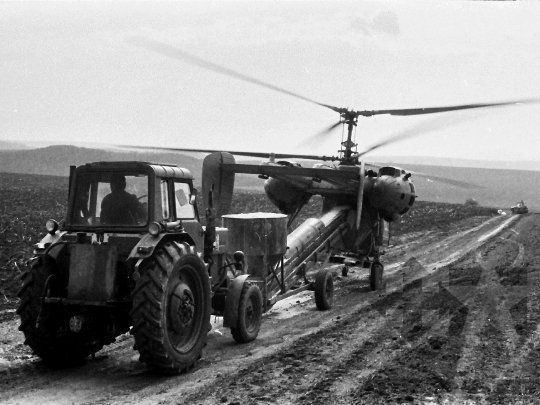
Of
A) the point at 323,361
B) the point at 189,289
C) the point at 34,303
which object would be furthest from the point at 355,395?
the point at 34,303

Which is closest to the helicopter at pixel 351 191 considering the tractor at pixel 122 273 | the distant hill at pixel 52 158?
the tractor at pixel 122 273

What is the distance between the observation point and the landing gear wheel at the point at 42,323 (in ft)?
27.2

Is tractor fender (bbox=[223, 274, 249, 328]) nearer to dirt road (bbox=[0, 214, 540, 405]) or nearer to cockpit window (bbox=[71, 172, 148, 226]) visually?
dirt road (bbox=[0, 214, 540, 405])

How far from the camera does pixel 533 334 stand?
1065 cm

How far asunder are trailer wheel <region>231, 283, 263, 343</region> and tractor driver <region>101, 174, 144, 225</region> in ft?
7.60

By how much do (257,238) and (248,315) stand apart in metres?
1.42

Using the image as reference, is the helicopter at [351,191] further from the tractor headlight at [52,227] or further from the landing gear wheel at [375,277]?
the tractor headlight at [52,227]

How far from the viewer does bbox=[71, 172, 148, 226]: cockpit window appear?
8703 millimetres

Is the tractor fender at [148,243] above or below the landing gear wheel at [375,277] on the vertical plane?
above

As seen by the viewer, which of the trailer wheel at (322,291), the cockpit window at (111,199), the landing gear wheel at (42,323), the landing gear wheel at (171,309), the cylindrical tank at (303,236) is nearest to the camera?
the landing gear wheel at (171,309)

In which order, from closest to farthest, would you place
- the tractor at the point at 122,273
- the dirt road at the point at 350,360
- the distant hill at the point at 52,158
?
the dirt road at the point at 350,360
the tractor at the point at 122,273
the distant hill at the point at 52,158

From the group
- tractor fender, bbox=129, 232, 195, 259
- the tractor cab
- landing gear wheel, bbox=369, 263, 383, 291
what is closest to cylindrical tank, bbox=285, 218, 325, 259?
landing gear wheel, bbox=369, 263, 383, 291

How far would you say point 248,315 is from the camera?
10570 millimetres

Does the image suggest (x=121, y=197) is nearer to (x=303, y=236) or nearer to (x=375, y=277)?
(x=303, y=236)
